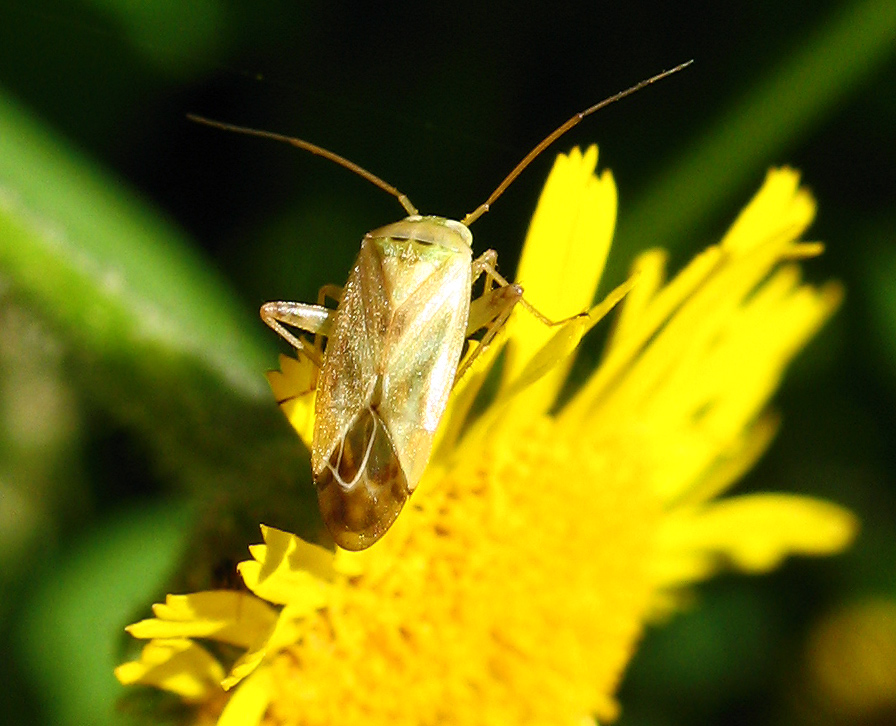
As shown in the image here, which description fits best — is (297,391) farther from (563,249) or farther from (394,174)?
(394,174)

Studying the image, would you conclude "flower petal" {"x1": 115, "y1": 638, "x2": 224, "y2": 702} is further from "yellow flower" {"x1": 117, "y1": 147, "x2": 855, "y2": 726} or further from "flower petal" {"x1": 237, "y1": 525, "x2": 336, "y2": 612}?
"flower petal" {"x1": 237, "y1": 525, "x2": 336, "y2": 612}

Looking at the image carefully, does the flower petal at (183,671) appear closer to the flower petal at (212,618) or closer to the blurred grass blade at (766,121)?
the flower petal at (212,618)

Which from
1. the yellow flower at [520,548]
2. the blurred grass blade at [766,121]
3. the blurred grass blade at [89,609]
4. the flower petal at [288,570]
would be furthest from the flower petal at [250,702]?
the blurred grass blade at [766,121]

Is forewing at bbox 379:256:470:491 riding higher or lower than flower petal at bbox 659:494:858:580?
higher

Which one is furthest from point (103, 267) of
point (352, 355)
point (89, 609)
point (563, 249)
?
point (89, 609)

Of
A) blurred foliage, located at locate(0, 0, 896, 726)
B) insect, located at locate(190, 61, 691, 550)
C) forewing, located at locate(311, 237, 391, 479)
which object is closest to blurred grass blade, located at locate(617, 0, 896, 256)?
blurred foliage, located at locate(0, 0, 896, 726)

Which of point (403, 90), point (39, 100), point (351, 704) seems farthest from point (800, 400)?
point (39, 100)
